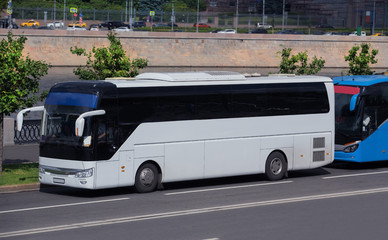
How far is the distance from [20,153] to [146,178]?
746cm

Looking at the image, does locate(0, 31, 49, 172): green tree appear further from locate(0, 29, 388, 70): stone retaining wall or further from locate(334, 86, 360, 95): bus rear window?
locate(0, 29, 388, 70): stone retaining wall

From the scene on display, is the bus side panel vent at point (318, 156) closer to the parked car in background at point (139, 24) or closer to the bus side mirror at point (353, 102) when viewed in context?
the bus side mirror at point (353, 102)

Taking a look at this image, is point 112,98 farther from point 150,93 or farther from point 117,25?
point 117,25

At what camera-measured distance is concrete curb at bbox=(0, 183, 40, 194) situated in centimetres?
1592

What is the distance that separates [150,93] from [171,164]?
1.70m

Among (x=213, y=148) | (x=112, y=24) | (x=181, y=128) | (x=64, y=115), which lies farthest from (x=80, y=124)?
(x=112, y=24)

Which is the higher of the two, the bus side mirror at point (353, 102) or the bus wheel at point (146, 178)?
the bus side mirror at point (353, 102)

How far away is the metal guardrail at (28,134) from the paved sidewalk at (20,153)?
2.15ft

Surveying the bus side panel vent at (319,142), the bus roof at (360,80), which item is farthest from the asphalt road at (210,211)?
the bus roof at (360,80)

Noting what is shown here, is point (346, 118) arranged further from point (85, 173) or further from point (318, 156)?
point (85, 173)

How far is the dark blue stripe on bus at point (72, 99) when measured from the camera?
15.0 meters

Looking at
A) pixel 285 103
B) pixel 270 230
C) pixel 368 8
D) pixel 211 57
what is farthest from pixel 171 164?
pixel 368 8

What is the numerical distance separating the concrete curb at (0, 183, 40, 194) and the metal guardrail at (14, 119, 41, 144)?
26.7 ft

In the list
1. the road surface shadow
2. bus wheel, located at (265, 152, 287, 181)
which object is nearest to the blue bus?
the road surface shadow
